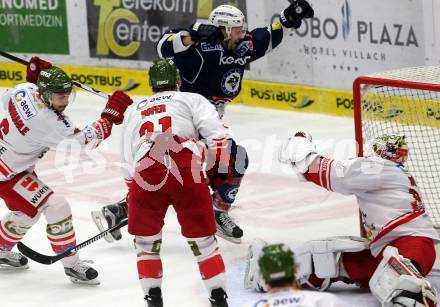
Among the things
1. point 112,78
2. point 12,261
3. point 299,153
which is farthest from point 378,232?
point 112,78

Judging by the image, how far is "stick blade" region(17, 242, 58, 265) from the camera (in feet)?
20.2

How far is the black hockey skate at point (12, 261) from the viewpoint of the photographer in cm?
641

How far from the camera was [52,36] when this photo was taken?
11.1 metres

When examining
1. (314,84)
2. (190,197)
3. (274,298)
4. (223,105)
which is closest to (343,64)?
(314,84)

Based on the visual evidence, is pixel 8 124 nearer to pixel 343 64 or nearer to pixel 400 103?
pixel 400 103

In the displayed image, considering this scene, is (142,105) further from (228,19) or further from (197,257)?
(228,19)

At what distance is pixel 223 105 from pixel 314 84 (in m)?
2.89

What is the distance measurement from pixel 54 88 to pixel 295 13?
1.84 meters

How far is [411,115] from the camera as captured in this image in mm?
6812

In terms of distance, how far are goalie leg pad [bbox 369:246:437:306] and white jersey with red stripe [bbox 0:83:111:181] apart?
5.34ft

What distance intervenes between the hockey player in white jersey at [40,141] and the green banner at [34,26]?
4829 millimetres

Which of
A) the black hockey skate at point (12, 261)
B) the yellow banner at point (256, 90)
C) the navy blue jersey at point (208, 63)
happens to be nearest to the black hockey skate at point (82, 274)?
the black hockey skate at point (12, 261)

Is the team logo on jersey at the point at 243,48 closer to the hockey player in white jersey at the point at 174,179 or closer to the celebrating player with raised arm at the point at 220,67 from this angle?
the celebrating player with raised arm at the point at 220,67

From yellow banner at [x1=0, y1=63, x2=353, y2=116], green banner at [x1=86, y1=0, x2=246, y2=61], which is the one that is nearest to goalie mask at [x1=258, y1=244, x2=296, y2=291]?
yellow banner at [x1=0, y1=63, x2=353, y2=116]
